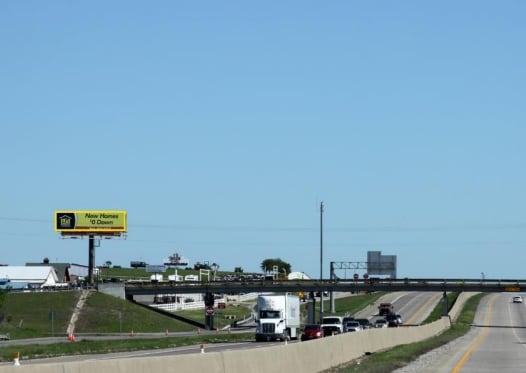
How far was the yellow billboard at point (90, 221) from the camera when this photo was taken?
128 m

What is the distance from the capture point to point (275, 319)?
74.7m

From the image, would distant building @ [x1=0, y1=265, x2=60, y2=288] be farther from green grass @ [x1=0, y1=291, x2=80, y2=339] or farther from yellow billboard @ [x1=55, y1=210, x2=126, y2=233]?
green grass @ [x1=0, y1=291, x2=80, y2=339]

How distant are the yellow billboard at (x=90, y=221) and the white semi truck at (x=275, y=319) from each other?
55.5 metres

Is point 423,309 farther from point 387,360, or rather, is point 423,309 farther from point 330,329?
point 387,360

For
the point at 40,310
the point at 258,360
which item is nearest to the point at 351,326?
the point at 40,310

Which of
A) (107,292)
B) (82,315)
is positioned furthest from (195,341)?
(107,292)

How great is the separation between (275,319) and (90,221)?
5862cm

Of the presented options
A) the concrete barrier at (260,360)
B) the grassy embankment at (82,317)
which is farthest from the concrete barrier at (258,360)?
the grassy embankment at (82,317)

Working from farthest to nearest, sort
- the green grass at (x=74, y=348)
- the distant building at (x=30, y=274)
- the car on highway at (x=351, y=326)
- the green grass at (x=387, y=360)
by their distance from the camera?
the distant building at (x=30, y=274) → the car on highway at (x=351, y=326) → the green grass at (x=74, y=348) → the green grass at (x=387, y=360)

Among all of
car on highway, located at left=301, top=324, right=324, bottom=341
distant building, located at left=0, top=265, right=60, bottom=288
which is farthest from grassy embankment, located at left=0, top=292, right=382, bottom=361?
distant building, located at left=0, top=265, right=60, bottom=288

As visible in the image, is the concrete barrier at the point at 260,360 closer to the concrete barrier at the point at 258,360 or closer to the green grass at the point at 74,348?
the concrete barrier at the point at 258,360

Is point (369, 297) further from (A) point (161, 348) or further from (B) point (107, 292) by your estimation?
(A) point (161, 348)

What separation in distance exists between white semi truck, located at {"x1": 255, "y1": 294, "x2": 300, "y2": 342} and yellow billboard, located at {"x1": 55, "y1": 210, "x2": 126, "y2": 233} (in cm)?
5546

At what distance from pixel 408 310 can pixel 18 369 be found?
137362 millimetres
